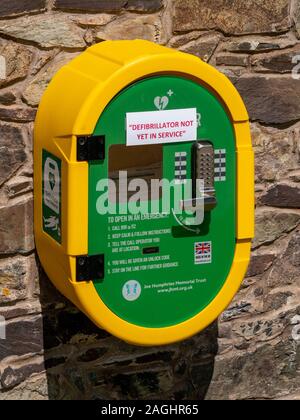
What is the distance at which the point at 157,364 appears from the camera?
→ 4.17m

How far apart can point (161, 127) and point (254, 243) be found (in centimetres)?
88

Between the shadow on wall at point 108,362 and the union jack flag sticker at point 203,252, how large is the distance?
0.55m

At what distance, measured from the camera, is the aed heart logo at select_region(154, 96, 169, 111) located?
354cm

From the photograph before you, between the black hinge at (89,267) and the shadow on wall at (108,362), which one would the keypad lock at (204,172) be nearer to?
the black hinge at (89,267)

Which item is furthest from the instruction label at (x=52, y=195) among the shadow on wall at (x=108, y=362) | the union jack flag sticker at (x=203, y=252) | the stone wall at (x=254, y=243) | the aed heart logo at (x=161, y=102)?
the union jack flag sticker at (x=203, y=252)

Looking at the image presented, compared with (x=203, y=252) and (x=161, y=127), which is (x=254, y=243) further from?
(x=161, y=127)

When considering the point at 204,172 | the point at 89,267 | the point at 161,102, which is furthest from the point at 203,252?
the point at 161,102

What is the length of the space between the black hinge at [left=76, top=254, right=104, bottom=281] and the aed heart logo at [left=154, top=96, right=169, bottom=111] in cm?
56

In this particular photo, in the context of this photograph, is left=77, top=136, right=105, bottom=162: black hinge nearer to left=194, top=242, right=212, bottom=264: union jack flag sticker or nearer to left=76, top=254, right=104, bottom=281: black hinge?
left=76, top=254, right=104, bottom=281: black hinge

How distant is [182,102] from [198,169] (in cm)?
25

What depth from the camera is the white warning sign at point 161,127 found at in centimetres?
351

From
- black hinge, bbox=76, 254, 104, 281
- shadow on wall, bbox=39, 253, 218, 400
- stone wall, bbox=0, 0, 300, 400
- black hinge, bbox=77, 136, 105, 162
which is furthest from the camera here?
shadow on wall, bbox=39, 253, 218, 400

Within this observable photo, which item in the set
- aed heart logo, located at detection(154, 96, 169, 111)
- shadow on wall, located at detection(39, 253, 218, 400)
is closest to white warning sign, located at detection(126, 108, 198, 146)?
aed heart logo, located at detection(154, 96, 169, 111)
